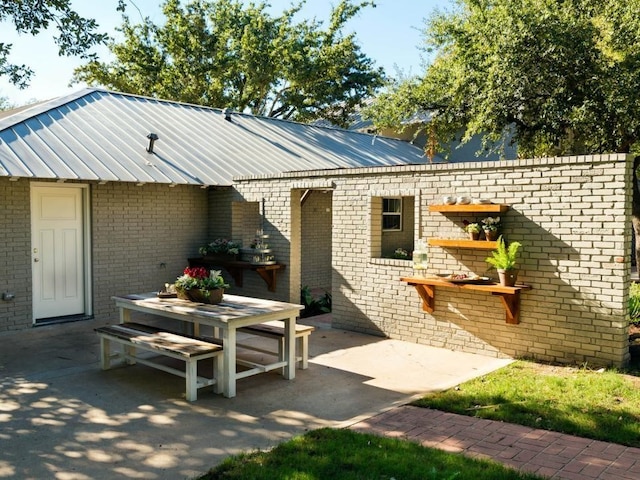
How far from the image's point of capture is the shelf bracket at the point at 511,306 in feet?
23.7

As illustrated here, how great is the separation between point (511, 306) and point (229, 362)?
12.0 feet

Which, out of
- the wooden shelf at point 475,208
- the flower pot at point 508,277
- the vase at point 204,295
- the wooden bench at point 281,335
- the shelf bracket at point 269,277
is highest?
the wooden shelf at point 475,208

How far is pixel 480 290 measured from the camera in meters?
7.38

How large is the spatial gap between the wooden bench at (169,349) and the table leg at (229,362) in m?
0.07

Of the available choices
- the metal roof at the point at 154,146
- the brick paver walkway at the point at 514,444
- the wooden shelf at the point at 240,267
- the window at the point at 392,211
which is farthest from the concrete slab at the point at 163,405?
the window at the point at 392,211

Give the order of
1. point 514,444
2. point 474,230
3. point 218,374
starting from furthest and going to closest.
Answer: point 474,230
point 218,374
point 514,444

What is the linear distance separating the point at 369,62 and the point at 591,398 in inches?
927

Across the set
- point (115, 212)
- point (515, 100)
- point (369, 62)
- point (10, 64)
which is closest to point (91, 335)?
point (115, 212)

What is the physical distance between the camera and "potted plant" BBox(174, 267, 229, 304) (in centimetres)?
665

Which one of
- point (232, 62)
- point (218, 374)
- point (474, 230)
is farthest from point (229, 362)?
point (232, 62)

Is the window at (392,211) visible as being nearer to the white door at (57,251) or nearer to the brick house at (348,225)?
the brick house at (348,225)

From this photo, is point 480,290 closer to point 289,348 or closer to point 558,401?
point 558,401

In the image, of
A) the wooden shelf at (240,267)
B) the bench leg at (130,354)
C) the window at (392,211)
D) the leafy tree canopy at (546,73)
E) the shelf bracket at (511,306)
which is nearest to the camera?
A: the bench leg at (130,354)

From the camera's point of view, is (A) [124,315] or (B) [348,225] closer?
(A) [124,315]
